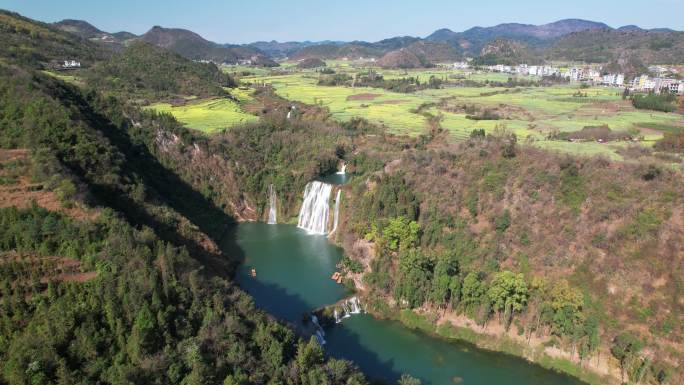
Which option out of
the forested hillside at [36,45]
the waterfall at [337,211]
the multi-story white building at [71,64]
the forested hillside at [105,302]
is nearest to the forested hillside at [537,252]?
the waterfall at [337,211]

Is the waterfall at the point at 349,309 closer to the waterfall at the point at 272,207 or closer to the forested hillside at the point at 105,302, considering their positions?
the forested hillside at the point at 105,302

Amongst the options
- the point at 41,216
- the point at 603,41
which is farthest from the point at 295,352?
the point at 603,41

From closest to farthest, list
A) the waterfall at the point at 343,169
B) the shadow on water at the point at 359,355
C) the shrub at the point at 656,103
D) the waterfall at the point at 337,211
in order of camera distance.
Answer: the shadow on water at the point at 359,355 → the waterfall at the point at 337,211 → the waterfall at the point at 343,169 → the shrub at the point at 656,103

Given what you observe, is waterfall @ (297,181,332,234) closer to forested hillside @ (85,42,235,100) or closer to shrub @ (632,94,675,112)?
forested hillside @ (85,42,235,100)

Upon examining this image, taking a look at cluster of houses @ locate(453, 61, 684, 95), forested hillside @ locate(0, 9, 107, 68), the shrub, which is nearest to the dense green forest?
forested hillside @ locate(0, 9, 107, 68)

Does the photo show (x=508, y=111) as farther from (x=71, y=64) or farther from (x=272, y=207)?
(x=71, y=64)

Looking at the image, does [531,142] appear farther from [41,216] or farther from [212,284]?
[41,216]

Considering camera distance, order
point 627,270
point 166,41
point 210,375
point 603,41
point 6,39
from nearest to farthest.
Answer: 1. point 210,375
2. point 627,270
3. point 6,39
4. point 603,41
5. point 166,41
